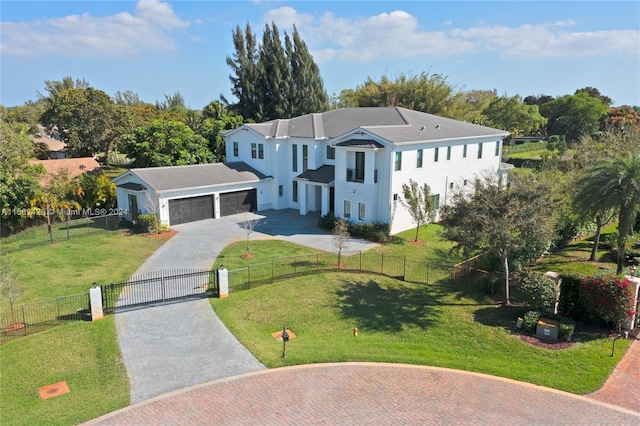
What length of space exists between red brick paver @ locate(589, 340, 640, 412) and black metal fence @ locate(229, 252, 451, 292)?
8.46 m

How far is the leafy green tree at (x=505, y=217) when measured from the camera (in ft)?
56.5

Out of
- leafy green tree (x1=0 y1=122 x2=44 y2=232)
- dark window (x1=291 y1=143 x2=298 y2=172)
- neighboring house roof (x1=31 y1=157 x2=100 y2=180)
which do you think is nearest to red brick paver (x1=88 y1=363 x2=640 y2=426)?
dark window (x1=291 y1=143 x2=298 y2=172)

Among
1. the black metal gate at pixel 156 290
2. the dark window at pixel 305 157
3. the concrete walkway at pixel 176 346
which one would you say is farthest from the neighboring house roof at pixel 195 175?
the black metal gate at pixel 156 290

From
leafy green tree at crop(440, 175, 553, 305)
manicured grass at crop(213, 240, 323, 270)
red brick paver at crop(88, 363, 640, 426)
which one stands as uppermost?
leafy green tree at crop(440, 175, 553, 305)

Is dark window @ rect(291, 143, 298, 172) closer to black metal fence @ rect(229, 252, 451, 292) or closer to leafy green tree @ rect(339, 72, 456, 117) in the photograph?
black metal fence @ rect(229, 252, 451, 292)

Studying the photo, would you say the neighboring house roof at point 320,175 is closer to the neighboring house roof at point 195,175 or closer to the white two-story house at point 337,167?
the white two-story house at point 337,167

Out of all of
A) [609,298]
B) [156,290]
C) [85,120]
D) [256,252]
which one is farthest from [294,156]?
[85,120]

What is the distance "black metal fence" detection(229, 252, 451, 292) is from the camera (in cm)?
2150

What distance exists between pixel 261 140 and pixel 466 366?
27823 millimetres

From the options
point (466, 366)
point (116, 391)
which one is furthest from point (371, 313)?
point (116, 391)

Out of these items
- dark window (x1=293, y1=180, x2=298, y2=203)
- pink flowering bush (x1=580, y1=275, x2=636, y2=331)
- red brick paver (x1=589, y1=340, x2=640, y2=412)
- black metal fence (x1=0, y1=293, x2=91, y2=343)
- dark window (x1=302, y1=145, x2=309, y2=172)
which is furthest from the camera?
dark window (x1=293, y1=180, x2=298, y2=203)

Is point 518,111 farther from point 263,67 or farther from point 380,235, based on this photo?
point 380,235

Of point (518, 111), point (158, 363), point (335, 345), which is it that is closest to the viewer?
point (158, 363)

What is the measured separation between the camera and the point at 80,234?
29766 millimetres
